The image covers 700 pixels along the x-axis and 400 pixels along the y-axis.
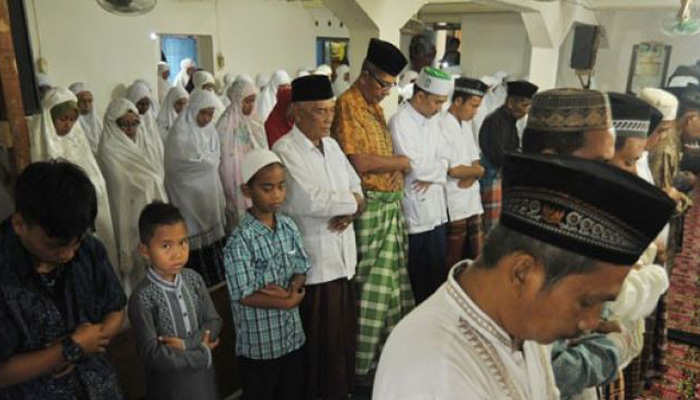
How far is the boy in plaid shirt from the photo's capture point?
1.96 meters

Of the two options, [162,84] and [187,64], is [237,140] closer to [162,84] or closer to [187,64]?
[162,84]

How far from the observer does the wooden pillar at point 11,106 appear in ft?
4.74

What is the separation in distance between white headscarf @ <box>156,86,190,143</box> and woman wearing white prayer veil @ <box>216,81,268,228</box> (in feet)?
4.76

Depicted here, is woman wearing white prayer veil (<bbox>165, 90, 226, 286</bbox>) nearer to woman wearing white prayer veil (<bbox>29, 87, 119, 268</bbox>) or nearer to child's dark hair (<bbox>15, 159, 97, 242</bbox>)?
woman wearing white prayer veil (<bbox>29, 87, 119, 268</bbox>)

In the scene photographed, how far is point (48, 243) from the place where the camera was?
1.29m

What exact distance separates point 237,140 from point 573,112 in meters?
2.66

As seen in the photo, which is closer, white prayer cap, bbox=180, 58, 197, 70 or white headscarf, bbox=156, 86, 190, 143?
white headscarf, bbox=156, 86, 190, 143

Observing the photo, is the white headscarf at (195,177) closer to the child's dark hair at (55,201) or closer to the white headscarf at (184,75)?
the child's dark hair at (55,201)

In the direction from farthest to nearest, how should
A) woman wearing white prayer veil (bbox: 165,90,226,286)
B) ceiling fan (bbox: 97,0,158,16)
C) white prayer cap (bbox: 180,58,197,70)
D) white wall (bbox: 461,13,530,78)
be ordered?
white wall (bbox: 461,13,530,78) < white prayer cap (bbox: 180,58,197,70) < woman wearing white prayer veil (bbox: 165,90,226,286) < ceiling fan (bbox: 97,0,158,16)

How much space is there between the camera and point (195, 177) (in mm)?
3490

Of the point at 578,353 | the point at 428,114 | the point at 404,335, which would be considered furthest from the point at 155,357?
the point at 428,114

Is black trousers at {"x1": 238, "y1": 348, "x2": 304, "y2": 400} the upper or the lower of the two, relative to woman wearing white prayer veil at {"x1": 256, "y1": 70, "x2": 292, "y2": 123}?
lower

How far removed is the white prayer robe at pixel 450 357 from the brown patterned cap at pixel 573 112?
839 millimetres

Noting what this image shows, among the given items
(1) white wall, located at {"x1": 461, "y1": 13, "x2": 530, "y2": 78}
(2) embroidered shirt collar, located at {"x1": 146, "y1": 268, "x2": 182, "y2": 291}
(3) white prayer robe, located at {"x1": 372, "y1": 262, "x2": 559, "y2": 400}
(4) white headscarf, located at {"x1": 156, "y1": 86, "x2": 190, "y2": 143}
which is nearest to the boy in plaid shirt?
(2) embroidered shirt collar, located at {"x1": 146, "y1": 268, "x2": 182, "y2": 291}
